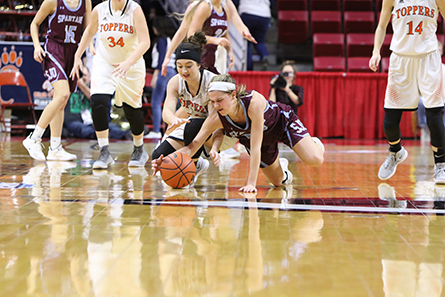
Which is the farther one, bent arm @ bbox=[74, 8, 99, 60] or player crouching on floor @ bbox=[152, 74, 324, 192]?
bent arm @ bbox=[74, 8, 99, 60]

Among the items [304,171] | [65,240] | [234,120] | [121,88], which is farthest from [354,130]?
[65,240]

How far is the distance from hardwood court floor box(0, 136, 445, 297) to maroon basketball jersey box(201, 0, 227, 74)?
156 cm

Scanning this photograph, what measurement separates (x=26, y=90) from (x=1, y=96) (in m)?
0.48

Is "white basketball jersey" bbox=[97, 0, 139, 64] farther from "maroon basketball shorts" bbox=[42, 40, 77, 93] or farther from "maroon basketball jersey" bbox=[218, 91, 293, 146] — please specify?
"maroon basketball jersey" bbox=[218, 91, 293, 146]

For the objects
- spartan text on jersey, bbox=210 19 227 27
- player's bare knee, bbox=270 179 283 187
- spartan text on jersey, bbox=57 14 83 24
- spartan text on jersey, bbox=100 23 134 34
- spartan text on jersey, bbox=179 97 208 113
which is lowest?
player's bare knee, bbox=270 179 283 187

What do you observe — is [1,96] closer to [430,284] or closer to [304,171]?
[304,171]

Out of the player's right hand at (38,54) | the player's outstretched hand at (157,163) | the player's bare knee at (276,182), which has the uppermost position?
the player's right hand at (38,54)

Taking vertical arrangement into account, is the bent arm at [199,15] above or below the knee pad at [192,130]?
above

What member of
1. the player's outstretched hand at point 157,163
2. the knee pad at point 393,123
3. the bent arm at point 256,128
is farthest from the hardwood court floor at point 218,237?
the knee pad at point 393,123

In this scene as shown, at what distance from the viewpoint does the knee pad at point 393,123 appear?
431 cm

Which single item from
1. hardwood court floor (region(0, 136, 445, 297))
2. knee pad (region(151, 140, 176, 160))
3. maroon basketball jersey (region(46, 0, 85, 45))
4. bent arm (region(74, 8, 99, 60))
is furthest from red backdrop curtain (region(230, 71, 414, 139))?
knee pad (region(151, 140, 176, 160))

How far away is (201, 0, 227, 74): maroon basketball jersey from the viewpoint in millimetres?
5246

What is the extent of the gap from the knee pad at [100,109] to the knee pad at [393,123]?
2.64 m

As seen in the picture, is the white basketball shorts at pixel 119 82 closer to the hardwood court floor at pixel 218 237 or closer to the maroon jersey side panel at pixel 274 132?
the hardwood court floor at pixel 218 237
